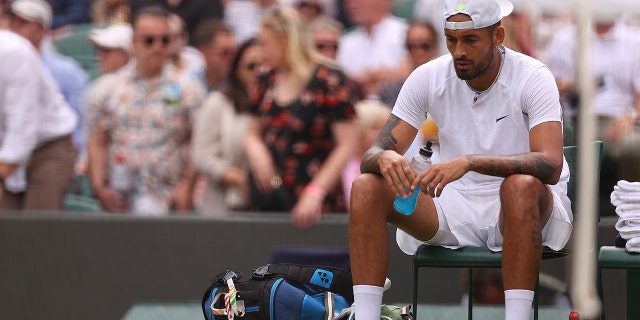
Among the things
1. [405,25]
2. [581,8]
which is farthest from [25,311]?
[581,8]

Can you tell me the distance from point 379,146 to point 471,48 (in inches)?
20.2

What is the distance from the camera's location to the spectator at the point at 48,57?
789cm

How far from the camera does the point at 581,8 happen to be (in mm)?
3891

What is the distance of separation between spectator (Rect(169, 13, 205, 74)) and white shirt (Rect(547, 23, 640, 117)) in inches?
82.4

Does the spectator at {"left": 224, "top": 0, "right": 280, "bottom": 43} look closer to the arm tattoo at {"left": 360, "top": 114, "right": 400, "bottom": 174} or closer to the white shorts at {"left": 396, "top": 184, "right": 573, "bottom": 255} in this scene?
the arm tattoo at {"left": 360, "top": 114, "right": 400, "bottom": 174}

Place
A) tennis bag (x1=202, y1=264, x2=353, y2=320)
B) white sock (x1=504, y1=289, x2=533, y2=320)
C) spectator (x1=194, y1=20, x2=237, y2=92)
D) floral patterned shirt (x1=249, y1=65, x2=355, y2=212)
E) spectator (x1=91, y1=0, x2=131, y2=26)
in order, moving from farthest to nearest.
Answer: spectator (x1=91, y1=0, x2=131, y2=26), spectator (x1=194, y1=20, x2=237, y2=92), floral patterned shirt (x1=249, y1=65, x2=355, y2=212), tennis bag (x1=202, y1=264, x2=353, y2=320), white sock (x1=504, y1=289, x2=533, y2=320)

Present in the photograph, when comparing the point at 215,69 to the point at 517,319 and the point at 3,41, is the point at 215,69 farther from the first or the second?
the point at 517,319

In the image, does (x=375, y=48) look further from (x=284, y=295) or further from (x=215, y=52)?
(x=284, y=295)

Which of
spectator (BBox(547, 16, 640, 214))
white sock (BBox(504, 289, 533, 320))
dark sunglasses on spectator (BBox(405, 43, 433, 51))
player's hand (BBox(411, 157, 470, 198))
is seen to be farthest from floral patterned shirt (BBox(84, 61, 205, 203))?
white sock (BBox(504, 289, 533, 320))

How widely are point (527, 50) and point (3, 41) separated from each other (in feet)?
9.62

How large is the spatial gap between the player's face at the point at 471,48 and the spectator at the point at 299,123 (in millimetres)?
1778

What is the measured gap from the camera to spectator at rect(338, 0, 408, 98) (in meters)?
7.73

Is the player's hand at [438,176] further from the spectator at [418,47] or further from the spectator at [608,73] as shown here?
the spectator at [418,47]

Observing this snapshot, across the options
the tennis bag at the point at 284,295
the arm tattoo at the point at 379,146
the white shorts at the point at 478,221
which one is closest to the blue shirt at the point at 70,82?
the tennis bag at the point at 284,295
